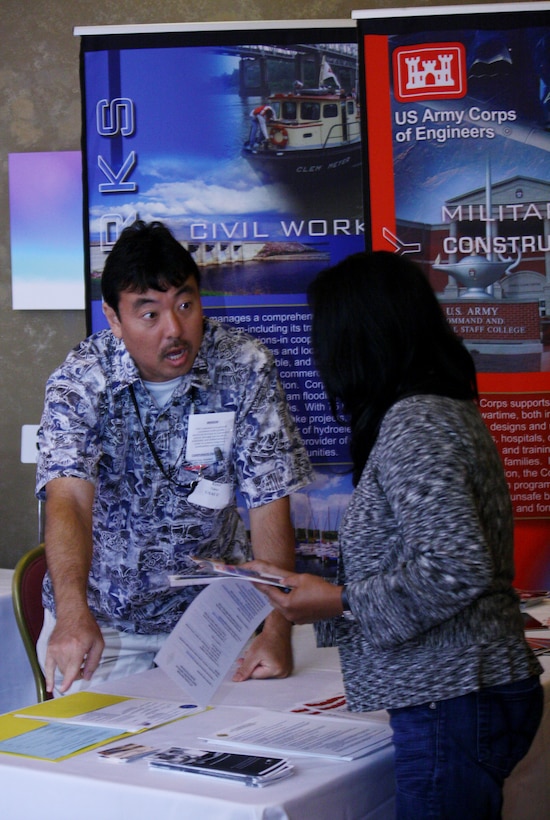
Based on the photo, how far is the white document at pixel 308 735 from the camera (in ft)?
4.73

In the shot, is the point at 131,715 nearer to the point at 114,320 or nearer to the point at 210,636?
the point at 210,636

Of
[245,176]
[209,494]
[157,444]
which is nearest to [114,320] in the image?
[157,444]

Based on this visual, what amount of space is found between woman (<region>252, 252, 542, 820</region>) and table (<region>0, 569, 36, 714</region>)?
2302 mm

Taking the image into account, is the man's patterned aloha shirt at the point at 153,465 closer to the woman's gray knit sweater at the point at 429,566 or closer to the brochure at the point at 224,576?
the brochure at the point at 224,576

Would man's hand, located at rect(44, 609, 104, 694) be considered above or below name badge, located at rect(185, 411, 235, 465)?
below

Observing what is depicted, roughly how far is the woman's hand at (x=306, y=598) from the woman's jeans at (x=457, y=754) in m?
0.17

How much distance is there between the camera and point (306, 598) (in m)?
1.40

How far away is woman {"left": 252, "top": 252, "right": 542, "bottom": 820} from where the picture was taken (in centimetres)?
125

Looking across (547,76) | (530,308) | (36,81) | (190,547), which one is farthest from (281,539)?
(36,81)

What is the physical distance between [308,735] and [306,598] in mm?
268

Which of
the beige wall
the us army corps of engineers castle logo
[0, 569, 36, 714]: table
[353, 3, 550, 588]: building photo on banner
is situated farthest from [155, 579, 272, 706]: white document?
the beige wall

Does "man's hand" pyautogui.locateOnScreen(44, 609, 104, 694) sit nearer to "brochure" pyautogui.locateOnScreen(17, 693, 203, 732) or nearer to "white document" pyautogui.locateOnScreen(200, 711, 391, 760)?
"brochure" pyautogui.locateOnScreen(17, 693, 203, 732)

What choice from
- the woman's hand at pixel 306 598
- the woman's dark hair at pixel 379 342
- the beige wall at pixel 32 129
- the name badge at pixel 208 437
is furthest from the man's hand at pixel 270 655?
the beige wall at pixel 32 129

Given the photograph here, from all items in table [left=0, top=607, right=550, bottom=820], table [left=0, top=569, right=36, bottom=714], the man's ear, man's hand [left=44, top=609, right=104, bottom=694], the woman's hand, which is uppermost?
the man's ear
